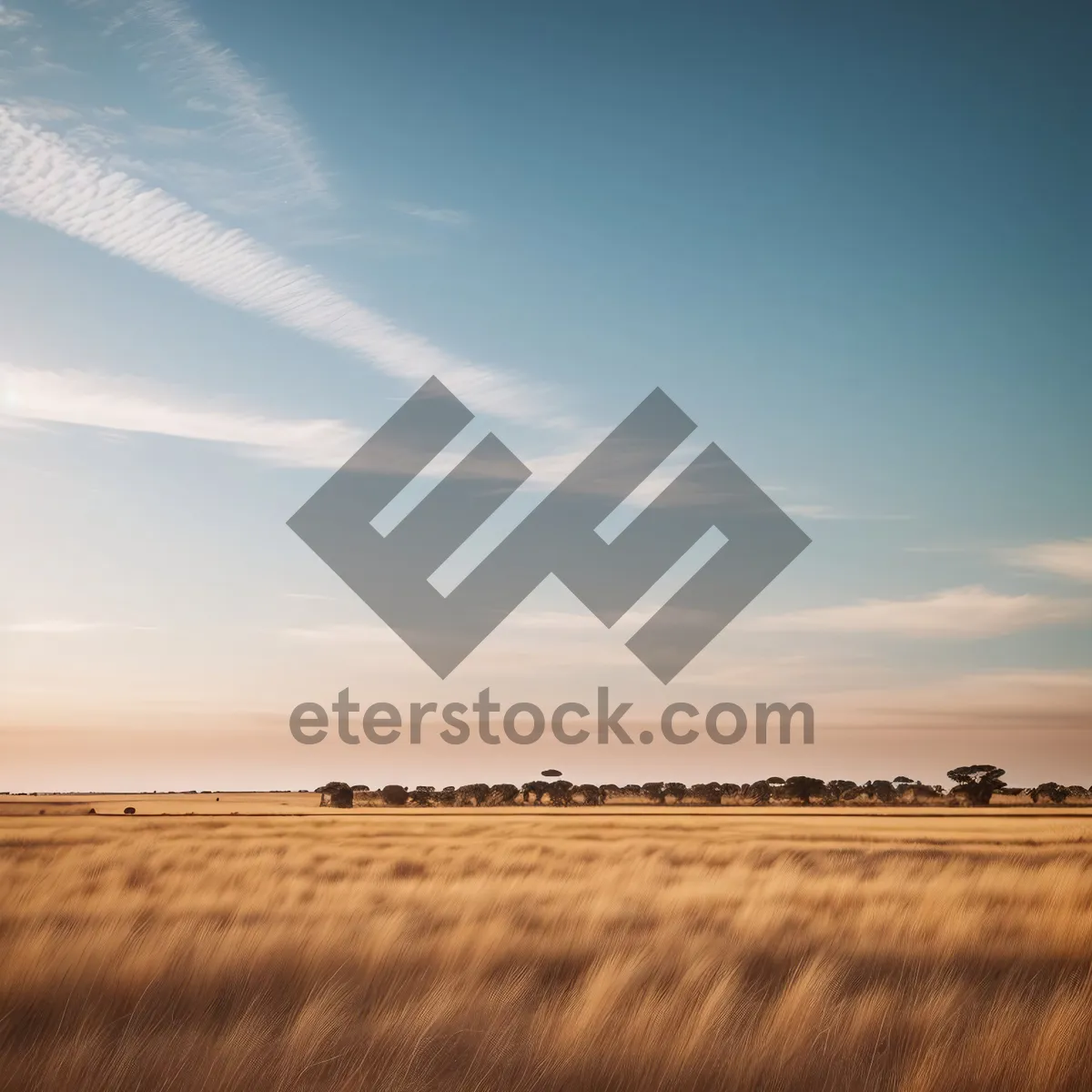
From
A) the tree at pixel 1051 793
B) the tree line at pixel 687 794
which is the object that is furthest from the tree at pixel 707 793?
the tree at pixel 1051 793

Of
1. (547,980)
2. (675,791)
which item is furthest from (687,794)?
(547,980)

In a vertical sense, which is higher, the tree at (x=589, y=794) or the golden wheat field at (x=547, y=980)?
the golden wheat field at (x=547, y=980)

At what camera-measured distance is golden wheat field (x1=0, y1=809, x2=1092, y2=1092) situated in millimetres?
6203

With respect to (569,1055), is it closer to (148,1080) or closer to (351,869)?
(148,1080)

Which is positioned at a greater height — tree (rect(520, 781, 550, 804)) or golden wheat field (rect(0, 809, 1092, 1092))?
golden wheat field (rect(0, 809, 1092, 1092))

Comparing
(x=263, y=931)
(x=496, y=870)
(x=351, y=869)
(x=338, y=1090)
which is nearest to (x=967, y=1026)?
(x=338, y=1090)

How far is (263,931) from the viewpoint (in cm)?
1055

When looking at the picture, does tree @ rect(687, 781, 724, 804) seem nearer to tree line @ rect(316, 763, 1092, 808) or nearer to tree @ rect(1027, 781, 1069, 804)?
tree line @ rect(316, 763, 1092, 808)

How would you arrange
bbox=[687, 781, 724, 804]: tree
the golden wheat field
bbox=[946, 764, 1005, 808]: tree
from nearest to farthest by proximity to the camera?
the golden wheat field, bbox=[946, 764, 1005, 808]: tree, bbox=[687, 781, 724, 804]: tree

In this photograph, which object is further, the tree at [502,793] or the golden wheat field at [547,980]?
the tree at [502,793]

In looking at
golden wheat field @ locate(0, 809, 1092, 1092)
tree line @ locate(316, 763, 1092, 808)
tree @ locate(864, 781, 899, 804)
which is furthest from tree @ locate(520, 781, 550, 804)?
golden wheat field @ locate(0, 809, 1092, 1092)

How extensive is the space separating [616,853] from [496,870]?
6.34 m

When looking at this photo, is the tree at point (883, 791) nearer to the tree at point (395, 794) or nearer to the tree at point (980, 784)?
the tree at point (980, 784)

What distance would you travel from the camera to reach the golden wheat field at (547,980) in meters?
6.20
